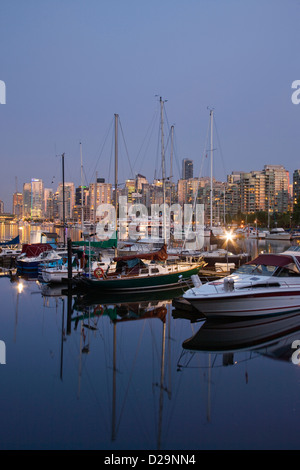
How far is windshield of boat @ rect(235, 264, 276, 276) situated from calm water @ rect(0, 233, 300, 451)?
2.26 metres

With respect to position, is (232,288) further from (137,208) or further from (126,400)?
(137,208)

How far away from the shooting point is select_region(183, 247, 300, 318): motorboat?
15836 mm

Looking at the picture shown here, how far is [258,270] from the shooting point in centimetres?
1791

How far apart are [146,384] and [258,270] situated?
9557mm

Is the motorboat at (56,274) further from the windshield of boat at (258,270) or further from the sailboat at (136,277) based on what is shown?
the windshield of boat at (258,270)

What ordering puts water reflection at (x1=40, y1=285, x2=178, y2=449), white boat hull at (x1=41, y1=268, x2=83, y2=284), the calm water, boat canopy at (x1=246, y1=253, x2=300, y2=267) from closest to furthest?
the calm water < water reflection at (x1=40, y1=285, x2=178, y2=449) < boat canopy at (x1=246, y1=253, x2=300, y2=267) < white boat hull at (x1=41, y1=268, x2=83, y2=284)

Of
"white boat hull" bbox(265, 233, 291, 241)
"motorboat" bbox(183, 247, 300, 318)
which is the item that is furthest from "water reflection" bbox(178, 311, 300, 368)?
"white boat hull" bbox(265, 233, 291, 241)

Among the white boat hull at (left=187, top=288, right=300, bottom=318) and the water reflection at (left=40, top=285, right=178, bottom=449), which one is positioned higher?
the white boat hull at (left=187, top=288, right=300, bottom=318)

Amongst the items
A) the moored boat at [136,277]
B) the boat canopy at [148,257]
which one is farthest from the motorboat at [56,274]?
the boat canopy at [148,257]

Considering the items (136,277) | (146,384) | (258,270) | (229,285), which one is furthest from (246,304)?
(136,277)

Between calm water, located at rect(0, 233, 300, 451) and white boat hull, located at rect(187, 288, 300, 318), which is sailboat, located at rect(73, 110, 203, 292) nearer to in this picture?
calm water, located at rect(0, 233, 300, 451)

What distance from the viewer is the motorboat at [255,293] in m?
15.8

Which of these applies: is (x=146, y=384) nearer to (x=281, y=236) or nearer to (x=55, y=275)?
(x=55, y=275)
